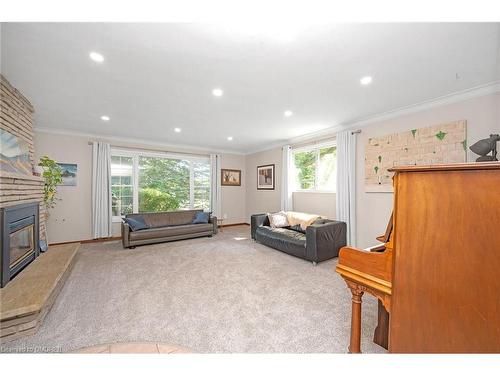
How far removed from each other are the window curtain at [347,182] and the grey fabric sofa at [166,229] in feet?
10.4

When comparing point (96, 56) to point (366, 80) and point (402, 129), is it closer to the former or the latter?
point (366, 80)

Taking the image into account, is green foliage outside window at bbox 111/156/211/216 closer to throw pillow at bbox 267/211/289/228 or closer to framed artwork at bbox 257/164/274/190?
framed artwork at bbox 257/164/274/190

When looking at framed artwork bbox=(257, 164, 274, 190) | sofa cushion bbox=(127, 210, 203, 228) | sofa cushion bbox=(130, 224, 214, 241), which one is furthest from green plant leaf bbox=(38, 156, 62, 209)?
framed artwork bbox=(257, 164, 274, 190)

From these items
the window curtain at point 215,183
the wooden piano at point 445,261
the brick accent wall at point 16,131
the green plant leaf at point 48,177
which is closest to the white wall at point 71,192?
the green plant leaf at point 48,177

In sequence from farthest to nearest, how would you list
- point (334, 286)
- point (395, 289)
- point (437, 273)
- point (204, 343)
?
1. point (334, 286)
2. point (204, 343)
3. point (395, 289)
4. point (437, 273)

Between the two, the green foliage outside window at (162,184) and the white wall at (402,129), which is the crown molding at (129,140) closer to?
the green foliage outside window at (162,184)

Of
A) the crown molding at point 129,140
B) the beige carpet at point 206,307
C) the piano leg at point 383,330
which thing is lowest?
the beige carpet at point 206,307

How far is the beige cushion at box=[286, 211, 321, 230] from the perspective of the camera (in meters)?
3.98

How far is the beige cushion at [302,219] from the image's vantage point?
398cm

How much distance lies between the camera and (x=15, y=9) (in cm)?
109

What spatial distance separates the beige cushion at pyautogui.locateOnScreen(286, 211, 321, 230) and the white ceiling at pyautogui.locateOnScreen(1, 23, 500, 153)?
192 centimetres

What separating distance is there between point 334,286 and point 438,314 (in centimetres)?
164

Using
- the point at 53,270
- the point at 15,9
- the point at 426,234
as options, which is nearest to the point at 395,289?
the point at 426,234
